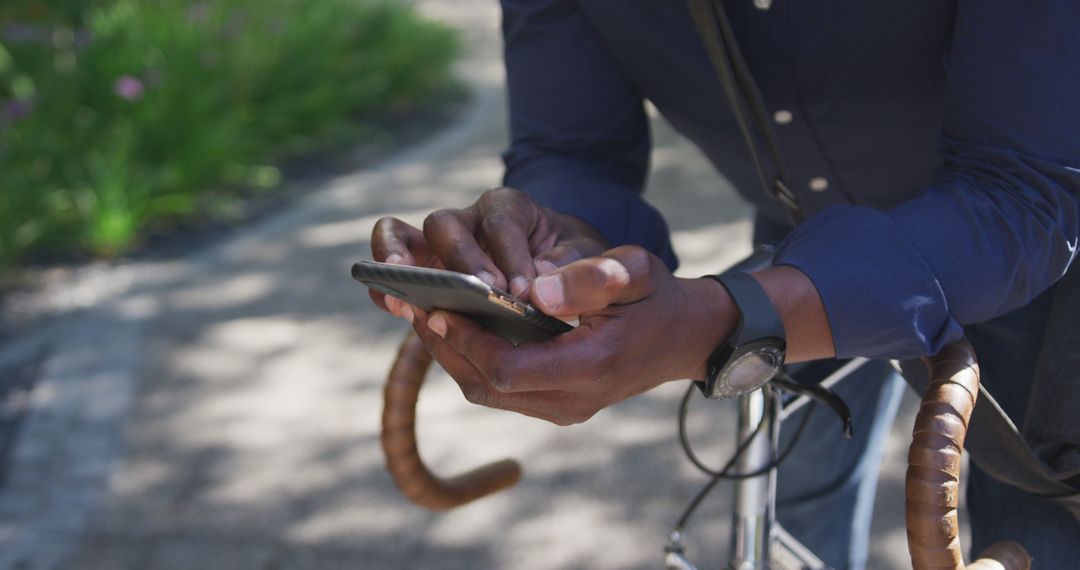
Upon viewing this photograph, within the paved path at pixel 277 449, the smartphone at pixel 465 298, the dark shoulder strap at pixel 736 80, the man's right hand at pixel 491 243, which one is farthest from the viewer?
the paved path at pixel 277 449

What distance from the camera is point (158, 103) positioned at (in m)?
5.75

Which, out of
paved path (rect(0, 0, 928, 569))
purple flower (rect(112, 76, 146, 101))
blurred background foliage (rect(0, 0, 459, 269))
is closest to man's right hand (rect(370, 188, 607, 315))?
paved path (rect(0, 0, 928, 569))

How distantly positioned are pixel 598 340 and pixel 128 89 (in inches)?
206

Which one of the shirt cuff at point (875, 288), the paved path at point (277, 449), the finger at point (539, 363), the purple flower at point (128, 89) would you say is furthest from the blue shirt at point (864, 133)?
the purple flower at point (128, 89)

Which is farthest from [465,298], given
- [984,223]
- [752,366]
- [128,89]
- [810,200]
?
[128,89]

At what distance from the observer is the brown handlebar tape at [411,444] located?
4.97 feet

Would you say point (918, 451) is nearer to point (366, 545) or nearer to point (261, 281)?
point (366, 545)

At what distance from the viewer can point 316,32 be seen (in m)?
7.37

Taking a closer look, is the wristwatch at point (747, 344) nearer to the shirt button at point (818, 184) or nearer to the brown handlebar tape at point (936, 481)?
the brown handlebar tape at point (936, 481)

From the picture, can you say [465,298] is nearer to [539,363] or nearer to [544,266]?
[539,363]

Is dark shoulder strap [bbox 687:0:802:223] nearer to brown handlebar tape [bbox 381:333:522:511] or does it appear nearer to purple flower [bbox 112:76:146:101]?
brown handlebar tape [bbox 381:333:522:511]

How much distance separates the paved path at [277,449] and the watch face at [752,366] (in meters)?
2.10

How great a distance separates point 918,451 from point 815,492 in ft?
3.42

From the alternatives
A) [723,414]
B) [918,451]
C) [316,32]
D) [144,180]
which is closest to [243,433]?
[723,414]
